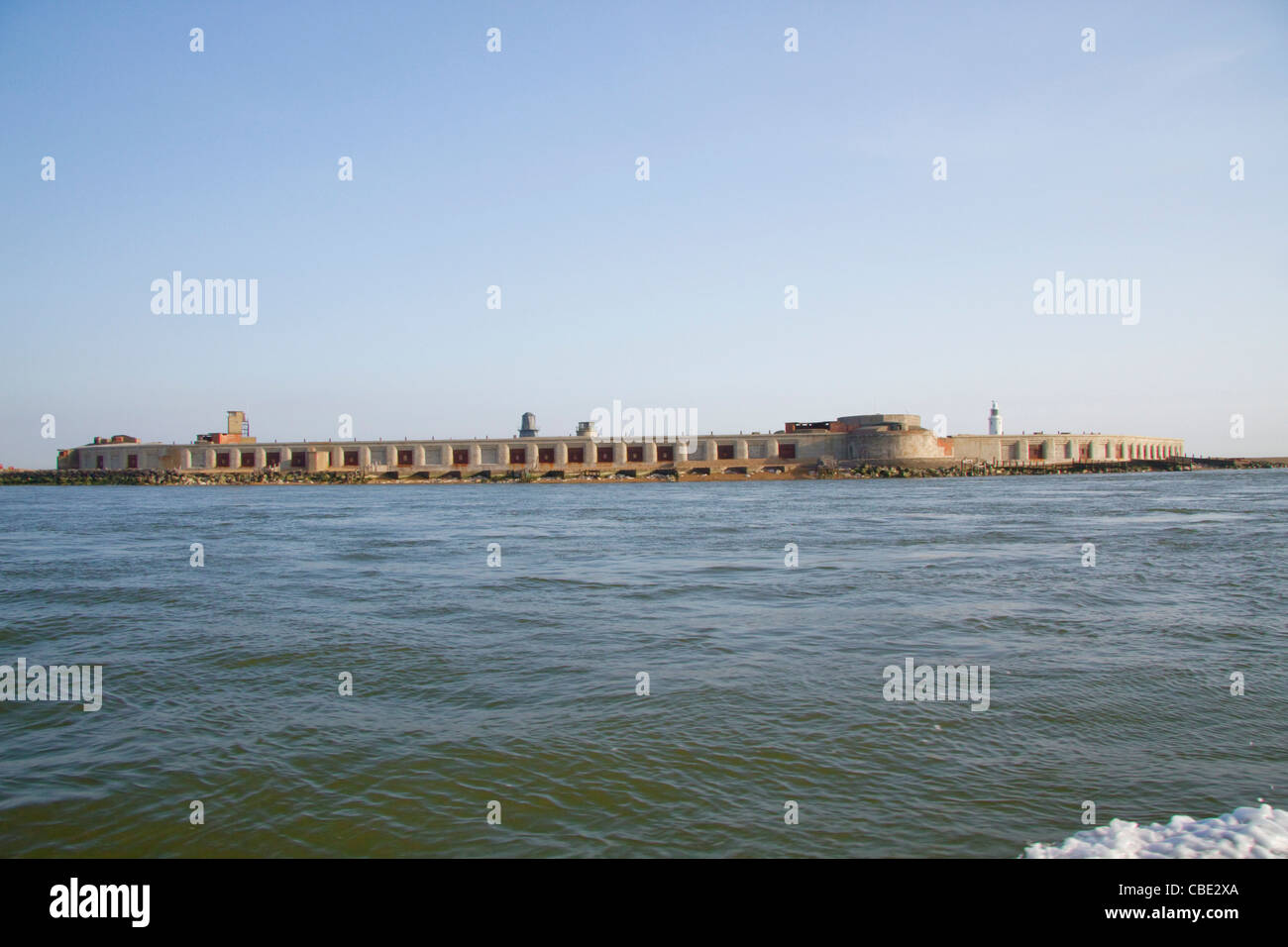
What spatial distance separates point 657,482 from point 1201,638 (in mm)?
91471

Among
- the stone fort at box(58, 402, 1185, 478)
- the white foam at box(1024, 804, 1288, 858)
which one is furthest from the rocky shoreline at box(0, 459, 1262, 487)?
the white foam at box(1024, 804, 1288, 858)

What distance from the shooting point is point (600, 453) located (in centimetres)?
11006

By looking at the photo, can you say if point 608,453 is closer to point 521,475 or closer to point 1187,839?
point 521,475

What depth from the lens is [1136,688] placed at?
11000 mm

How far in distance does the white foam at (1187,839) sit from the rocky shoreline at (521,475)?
317ft

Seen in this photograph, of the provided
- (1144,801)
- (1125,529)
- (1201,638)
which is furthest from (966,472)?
(1144,801)

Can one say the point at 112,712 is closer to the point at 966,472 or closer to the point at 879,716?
the point at 879,716

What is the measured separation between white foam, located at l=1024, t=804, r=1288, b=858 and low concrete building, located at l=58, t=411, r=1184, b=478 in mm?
97331

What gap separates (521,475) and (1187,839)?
10161 centimetres

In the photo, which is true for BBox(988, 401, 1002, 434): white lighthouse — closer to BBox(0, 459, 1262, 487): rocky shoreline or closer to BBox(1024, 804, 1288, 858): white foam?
BBox(0, 459, 1262, 487): rocky shoreline

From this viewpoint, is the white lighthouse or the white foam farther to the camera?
the white lighthouse

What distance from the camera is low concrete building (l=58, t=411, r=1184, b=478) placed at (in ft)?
344

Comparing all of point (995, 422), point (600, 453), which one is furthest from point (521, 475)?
point (995, 422)

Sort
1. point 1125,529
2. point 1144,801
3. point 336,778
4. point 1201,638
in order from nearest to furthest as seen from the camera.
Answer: point 1144,801, point 336,778, point 1201,638, point 1125,529
